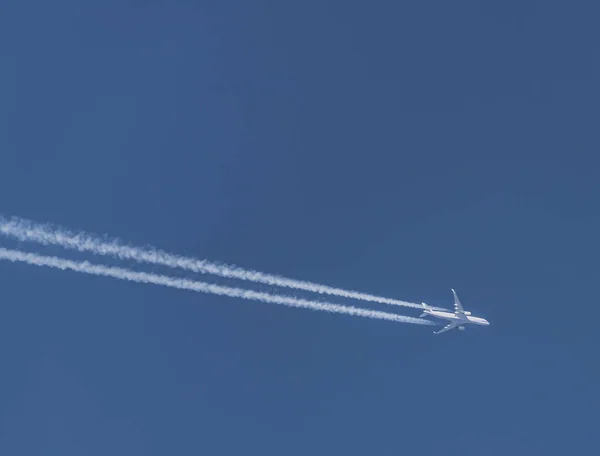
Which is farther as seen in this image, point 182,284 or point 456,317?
point 456,317

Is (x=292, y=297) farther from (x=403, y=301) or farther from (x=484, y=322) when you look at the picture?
(x=484, y=322)

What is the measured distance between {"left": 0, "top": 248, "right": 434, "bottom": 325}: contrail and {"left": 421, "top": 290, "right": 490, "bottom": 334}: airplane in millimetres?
1682

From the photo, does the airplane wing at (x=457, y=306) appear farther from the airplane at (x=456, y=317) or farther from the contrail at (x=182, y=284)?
the contrail at (x=182, y=284)

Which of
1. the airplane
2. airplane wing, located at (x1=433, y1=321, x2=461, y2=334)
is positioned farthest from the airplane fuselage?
airplane wing, located at (x1=433, y1=321, x2=461, y2=334)

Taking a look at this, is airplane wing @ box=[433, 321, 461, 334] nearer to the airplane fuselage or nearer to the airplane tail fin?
the airplane fuselage

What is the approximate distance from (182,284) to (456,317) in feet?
133

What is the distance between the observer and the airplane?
124 m

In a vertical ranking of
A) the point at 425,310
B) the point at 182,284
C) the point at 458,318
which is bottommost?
the point at 182,284

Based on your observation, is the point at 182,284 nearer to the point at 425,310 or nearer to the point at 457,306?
the point at 425,310

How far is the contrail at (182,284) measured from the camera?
94.6 m

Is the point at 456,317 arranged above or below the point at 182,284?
above

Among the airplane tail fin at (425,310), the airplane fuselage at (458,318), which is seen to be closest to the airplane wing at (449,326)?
the airplane fuselage at (458,318)

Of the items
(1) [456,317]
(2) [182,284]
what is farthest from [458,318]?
(2) [182,284]

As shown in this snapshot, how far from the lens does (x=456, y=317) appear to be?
12494 centimetres
